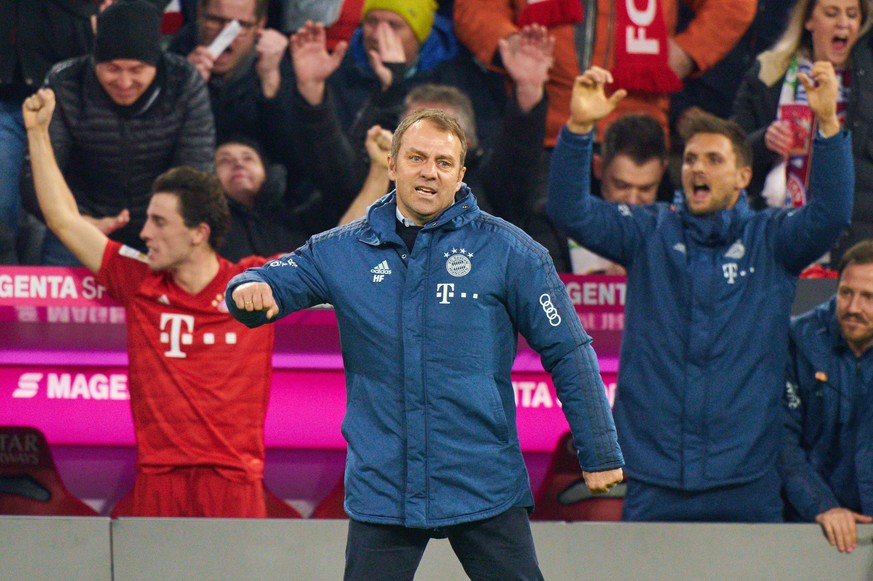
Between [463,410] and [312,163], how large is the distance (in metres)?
2.57

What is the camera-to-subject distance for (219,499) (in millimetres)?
4309

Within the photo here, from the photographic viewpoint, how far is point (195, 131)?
5.04 m

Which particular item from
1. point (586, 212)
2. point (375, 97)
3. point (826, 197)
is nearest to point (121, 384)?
point (375, 97)

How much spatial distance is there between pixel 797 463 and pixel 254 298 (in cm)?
213

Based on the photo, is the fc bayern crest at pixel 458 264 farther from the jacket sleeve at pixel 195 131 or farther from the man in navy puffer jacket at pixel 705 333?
the jacket sleeve at pixel 195 131

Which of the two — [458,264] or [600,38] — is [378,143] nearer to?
[600,38]

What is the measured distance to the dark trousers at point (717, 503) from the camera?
410 centimetres

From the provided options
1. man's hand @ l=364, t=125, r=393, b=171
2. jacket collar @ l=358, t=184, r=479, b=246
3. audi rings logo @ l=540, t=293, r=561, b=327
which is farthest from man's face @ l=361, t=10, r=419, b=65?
audi rings logo @ l=540, t=293, r=561, b=327

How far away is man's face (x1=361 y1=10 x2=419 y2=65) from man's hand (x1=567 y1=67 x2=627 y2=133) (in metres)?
1.70

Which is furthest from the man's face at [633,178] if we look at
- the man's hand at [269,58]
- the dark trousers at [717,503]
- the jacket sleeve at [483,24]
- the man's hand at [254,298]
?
the man's hand at [254,298]

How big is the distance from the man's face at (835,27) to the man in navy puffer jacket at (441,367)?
269 cm

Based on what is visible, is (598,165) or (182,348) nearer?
(182,348)

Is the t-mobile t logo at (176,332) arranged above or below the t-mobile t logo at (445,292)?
below

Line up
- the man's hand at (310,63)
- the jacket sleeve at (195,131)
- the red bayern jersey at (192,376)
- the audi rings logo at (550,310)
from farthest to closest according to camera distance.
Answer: the man's hand at (310,63)
the jacket sleeve at (195,131)
the red bayern jersey at (192,376)
the audi rings logo at (550,310)
